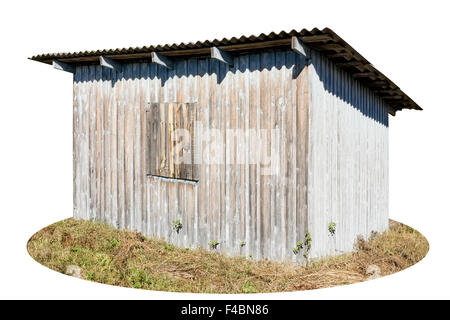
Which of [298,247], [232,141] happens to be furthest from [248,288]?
[232,141]

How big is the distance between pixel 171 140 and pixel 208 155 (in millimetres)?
1006

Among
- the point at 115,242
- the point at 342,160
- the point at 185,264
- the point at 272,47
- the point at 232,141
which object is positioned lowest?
the point at 185,264

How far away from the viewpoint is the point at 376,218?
468 inches

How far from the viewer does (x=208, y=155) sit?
898cm

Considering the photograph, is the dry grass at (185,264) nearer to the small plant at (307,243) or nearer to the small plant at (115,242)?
the small plant at (115,242)

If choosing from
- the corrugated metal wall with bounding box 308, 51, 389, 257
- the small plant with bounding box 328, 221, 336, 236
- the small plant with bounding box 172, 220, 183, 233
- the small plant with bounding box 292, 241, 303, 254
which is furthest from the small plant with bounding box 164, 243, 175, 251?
the small plant with bounding box 328, 221, 336, 236

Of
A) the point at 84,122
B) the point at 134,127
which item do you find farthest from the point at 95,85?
the point at 134,127

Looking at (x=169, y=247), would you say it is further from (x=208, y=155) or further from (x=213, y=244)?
(x=208, y=155)

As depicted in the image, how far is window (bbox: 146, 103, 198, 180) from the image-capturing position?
9.20 metres

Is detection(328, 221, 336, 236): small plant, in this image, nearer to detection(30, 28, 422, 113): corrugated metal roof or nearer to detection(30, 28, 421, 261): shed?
detection(30, 28, 421, 261): shed

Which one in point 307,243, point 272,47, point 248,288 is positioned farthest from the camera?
point 272,47

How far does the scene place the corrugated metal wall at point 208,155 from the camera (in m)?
8.09

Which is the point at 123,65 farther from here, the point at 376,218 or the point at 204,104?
the point at 376,218

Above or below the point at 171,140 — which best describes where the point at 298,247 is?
below
